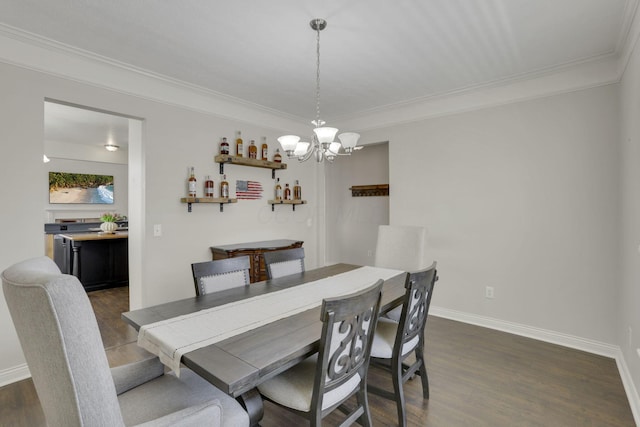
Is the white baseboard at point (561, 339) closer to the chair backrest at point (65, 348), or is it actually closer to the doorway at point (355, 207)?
the doorway at point (355, 207)

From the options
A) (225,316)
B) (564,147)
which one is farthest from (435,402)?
(564,147)

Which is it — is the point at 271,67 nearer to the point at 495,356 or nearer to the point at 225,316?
the point at 225,316

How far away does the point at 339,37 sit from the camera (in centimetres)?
245

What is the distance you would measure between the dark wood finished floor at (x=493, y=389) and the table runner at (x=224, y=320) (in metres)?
0.73

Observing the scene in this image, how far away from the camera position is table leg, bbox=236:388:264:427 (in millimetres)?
1344

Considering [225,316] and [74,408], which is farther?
[225,316]

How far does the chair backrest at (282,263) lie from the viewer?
257 centimetres

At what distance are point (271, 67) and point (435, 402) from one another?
9.82 ft

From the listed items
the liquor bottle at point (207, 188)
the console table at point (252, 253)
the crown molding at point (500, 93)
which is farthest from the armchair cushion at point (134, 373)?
the crown molding at point (500, 93)

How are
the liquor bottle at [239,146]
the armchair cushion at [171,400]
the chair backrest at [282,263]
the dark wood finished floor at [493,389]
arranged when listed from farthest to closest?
the liquor bottle at [239,146] < the chair backrest at [282,263] < the dark wood finished floor at [493,389] < the armchair cushion at [171,400]

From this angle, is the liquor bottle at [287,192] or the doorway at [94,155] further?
the liquor bottle at [287,192]

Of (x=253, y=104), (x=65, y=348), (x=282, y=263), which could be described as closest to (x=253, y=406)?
(x=65, y=348)

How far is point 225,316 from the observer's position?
5.50 feet

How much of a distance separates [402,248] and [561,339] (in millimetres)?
1724
